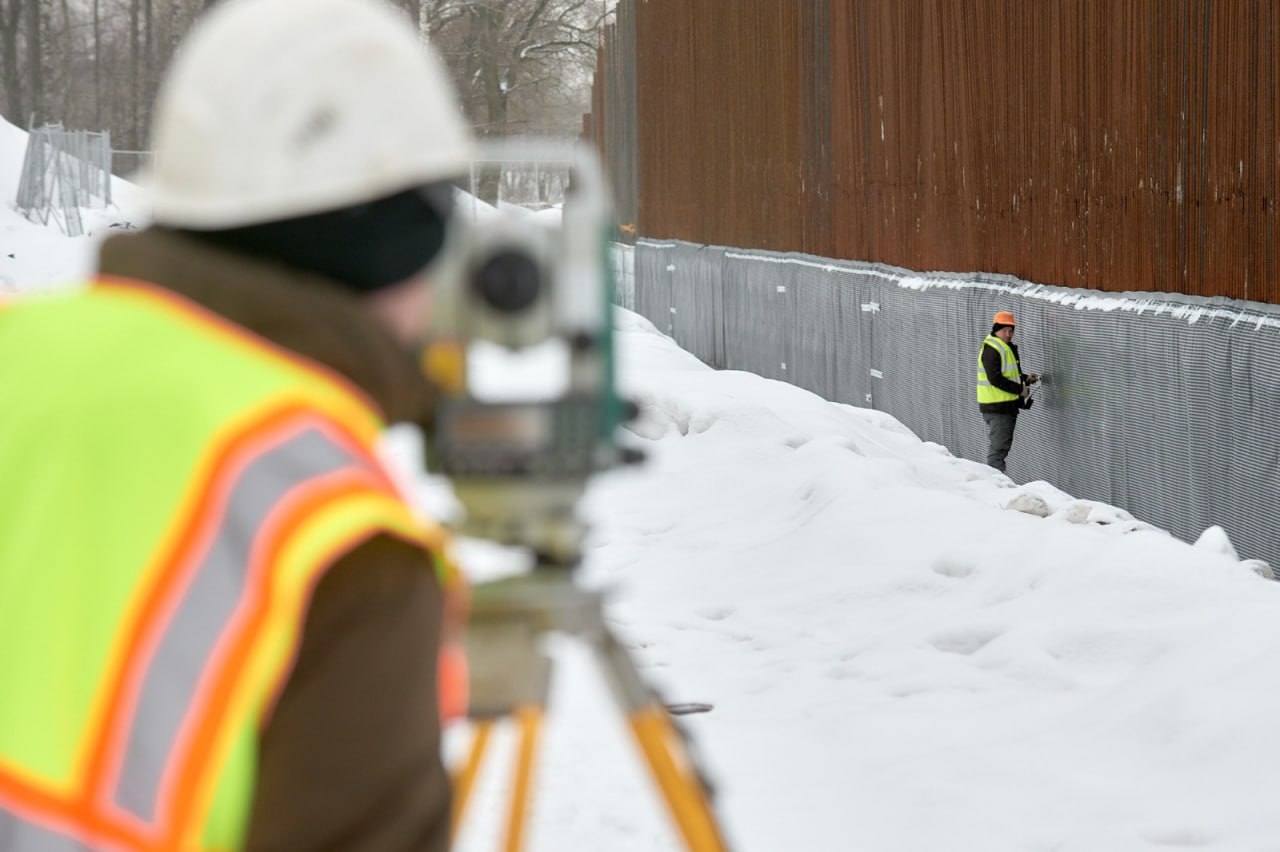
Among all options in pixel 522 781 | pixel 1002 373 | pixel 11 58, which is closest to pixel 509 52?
pixel 11 58

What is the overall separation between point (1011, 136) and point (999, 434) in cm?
220

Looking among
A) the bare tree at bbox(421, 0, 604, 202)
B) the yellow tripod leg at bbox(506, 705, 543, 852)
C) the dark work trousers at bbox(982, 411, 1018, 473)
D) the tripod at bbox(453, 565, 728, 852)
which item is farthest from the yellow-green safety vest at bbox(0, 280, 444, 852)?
the bare tree at bbox(421, 0, 604, 202)

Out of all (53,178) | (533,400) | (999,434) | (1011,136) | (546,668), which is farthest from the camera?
(53,178)

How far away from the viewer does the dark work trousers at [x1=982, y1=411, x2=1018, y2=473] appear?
Answer: 12398mm

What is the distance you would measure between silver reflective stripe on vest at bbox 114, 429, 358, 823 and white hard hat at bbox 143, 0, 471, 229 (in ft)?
0.75

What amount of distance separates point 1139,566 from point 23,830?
6.03m

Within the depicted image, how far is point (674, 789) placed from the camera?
7.93 feet

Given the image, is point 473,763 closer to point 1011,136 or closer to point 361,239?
point 361,239

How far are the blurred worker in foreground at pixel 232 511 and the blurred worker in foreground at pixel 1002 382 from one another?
1108 centimetres

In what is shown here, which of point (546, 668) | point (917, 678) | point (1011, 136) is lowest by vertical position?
point (917, 678)

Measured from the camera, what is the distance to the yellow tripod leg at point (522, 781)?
98.3 inches

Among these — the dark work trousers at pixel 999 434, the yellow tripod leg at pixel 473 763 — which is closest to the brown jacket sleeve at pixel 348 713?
the yellow tripod leg at pixel 473 763

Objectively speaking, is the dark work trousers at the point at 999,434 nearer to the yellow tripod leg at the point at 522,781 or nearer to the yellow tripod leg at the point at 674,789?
the yellow tripod leg at the point at 522,781

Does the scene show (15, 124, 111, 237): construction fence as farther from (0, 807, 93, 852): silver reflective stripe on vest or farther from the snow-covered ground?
(0, 807, 93, 852): silver reflective stripe on vest
